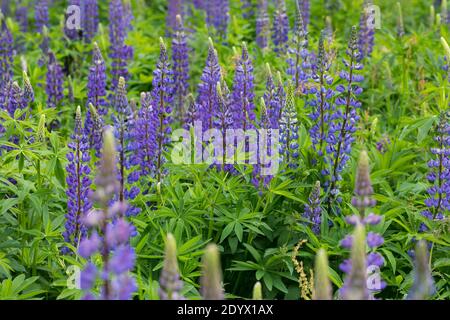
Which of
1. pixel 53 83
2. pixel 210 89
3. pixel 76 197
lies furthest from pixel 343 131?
pixel 53 83

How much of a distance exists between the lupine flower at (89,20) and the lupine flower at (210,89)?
8.39ft

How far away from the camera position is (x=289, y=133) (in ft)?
15.0

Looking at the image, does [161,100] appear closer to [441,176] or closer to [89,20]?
[441,176]

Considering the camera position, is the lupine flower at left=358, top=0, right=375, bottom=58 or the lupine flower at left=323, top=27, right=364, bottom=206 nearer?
the lupine flower at left=323, top=27, right=364, bottom=206

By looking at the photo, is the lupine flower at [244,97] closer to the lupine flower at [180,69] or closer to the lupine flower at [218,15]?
the lupine flower at [180,69]

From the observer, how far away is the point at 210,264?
2.45 metres

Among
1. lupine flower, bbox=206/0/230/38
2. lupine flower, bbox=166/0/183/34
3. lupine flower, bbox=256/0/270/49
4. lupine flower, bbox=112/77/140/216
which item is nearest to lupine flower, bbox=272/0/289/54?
lupine flower, bbox=256/0/270/49

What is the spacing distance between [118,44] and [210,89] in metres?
2.03

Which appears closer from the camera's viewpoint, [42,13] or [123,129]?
[123,129]

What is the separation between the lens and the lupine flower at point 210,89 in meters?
5.10

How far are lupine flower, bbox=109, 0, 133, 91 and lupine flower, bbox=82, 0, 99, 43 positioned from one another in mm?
264

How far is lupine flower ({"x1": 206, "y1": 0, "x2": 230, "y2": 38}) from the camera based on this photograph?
7.75 metres

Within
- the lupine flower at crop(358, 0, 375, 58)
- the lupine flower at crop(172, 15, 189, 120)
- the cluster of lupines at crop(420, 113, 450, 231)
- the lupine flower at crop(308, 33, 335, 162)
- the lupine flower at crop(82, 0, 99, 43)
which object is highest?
the lupine flower at crop(82, 0, 99, 43)

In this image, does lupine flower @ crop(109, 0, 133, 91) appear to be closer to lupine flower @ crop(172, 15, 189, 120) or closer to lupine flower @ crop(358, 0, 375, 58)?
lupine flower @ crop(172, 15, 189, 120)
